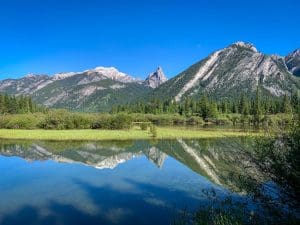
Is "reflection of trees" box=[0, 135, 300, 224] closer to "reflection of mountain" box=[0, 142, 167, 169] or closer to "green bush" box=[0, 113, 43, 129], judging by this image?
"reflection of mountain" box=[0, 142, 167, 169]

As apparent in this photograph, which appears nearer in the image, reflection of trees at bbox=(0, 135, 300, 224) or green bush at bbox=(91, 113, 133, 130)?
reflection of trees at bbox=(0, 135, 300, 224)

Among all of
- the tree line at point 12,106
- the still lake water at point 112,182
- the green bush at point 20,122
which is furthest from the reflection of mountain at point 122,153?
the tree line at point 12,106

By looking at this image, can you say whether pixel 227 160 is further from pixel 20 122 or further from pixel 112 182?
pixel 20 122

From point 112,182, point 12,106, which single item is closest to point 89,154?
point 112,182

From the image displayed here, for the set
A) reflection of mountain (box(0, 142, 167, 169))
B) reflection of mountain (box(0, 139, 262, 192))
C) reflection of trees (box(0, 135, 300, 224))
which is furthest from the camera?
reflection of mountain (box(0, 142, 167, 169))

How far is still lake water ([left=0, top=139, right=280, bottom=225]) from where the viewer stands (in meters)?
24.1

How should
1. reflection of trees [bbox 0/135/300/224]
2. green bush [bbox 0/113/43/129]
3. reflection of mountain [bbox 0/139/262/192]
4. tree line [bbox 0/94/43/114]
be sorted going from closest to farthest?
reflection of trees [bbox 0/135/300/224]
reflection of mountain [bbox 0/139/262/192]
green bush [bbox 0/113/43/129]
tree line [bbox 0/94/43/114]

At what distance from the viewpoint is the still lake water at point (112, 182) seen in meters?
24.1

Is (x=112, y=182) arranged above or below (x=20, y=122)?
below

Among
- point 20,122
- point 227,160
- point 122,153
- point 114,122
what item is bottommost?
point 122,153

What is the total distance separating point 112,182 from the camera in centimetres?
3634

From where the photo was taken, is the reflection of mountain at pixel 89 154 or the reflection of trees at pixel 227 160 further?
the reflection of mountain at pixel 89 154

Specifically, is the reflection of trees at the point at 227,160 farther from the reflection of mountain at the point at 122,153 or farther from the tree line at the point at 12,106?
the tree line at the point at 12,106

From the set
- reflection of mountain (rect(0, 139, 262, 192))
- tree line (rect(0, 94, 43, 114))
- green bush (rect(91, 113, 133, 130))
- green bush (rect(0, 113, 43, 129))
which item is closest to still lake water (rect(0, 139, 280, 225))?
reflection of mountain (rect(0, 139, 262, 192))
